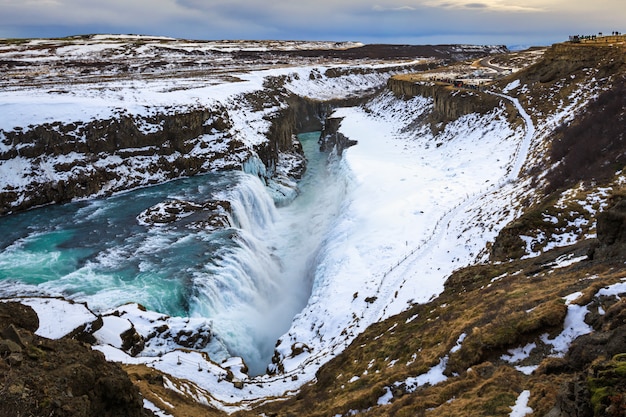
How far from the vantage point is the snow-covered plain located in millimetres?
15977

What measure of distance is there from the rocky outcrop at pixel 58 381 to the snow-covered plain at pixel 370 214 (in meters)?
5.98

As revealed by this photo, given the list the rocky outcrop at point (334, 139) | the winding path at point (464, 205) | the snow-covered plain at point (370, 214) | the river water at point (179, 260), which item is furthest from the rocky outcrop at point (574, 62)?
the river water at point (179, 260)

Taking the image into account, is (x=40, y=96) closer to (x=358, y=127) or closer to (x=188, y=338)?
(x=188, y=338)

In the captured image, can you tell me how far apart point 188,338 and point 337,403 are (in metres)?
9.10

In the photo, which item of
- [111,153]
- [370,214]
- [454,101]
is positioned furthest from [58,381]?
[454,101]

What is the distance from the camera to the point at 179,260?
24812 mm

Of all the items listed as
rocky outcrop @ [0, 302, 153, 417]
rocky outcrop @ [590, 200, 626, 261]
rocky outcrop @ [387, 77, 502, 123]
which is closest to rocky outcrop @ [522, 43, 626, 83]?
rocky outcrop @ [387, 77, 502, 123]

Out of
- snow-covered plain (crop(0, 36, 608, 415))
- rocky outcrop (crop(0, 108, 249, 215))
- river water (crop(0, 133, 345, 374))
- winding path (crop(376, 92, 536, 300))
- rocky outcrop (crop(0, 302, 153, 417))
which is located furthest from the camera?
rocky outcrop (crop(0, 108, 249, 215))

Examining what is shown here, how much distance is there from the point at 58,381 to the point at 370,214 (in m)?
24.5

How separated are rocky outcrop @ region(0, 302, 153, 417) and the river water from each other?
468 inches

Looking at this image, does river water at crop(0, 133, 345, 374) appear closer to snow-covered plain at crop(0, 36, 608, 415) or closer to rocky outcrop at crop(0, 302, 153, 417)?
snow-covered plain at crop(0, 36, 608, 415)

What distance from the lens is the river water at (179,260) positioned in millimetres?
21406

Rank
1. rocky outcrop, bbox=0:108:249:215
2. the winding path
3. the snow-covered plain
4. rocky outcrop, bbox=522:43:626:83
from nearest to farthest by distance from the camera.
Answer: the snow-covered plain
the winding path
rocky outcrop, bbox=0:108:249:215
rocky outcrop, bbox=522:43:626:83

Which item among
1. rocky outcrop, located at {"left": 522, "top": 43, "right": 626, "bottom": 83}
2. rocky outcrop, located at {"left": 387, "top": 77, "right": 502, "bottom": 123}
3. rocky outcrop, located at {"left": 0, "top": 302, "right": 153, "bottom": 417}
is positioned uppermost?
rocky outcrop, located at {"left": 522, "top": 43, "right": 626, "bottom": 83}
